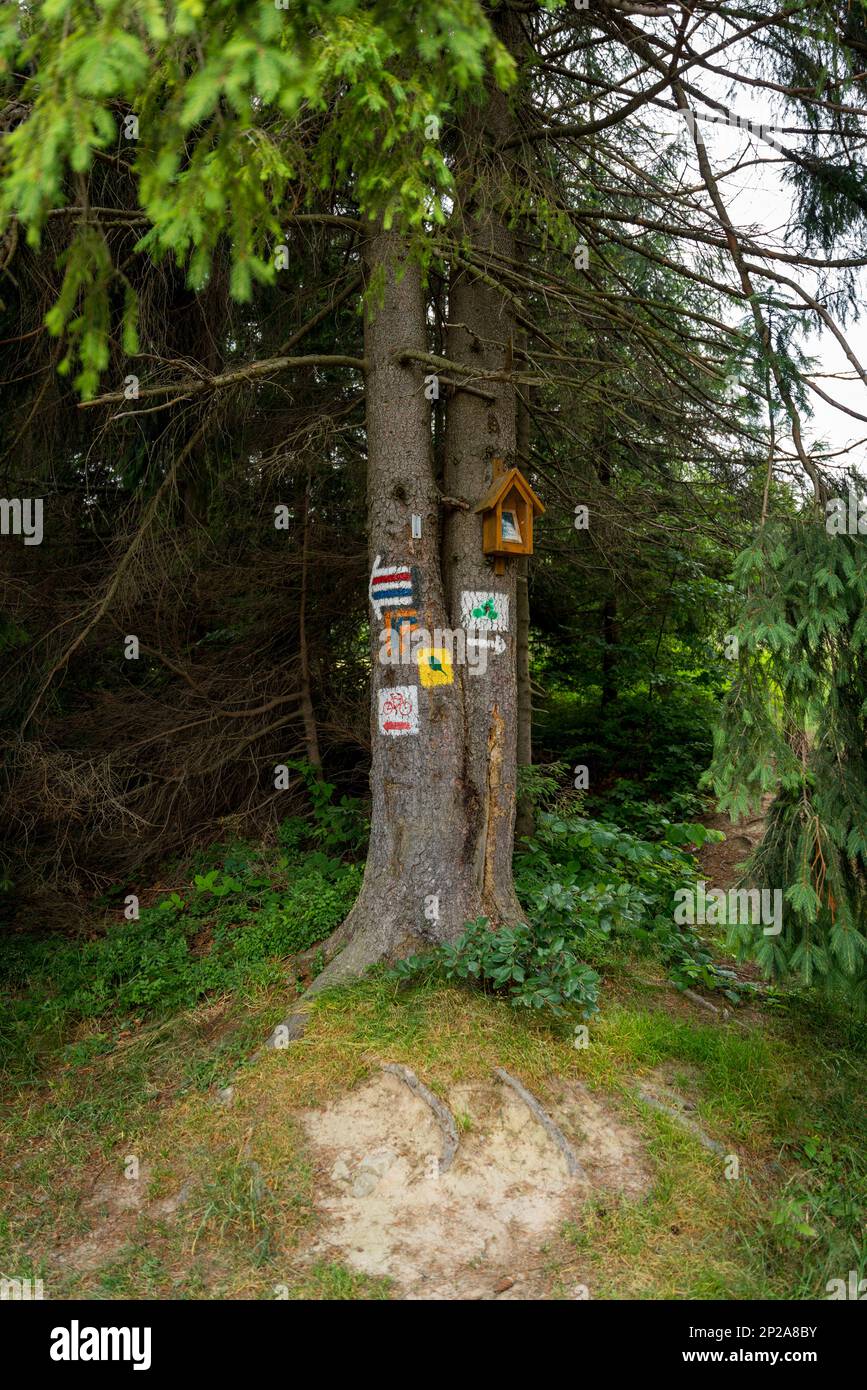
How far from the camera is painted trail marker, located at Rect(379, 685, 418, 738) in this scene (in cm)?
520

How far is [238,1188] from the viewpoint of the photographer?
404cm

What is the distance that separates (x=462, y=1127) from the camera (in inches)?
164

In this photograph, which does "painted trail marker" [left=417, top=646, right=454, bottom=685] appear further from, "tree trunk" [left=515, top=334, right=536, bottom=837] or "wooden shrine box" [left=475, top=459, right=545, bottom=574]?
"tree trunk" [left=515, top=334, right=536, bottom=837]

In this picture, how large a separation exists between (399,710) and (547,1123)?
222cm

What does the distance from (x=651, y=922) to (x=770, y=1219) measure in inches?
93.3

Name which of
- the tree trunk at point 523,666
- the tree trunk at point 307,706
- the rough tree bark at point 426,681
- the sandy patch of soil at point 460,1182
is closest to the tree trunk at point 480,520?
the rough tree bark at point 426,681

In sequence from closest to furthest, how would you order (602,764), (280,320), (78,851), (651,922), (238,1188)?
1. (238,1188)
2. (651,922)
3. (280,320)
4. (78,851)
5. (602,764)

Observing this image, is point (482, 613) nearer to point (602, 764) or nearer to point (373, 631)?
point (373, 631)

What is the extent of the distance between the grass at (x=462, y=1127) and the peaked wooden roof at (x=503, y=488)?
2661 mm

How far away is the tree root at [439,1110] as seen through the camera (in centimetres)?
406

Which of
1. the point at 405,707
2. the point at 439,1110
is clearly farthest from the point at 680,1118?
the point at 405,707

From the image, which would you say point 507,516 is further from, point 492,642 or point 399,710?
point 399,710

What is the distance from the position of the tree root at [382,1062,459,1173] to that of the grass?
6 centimetres
